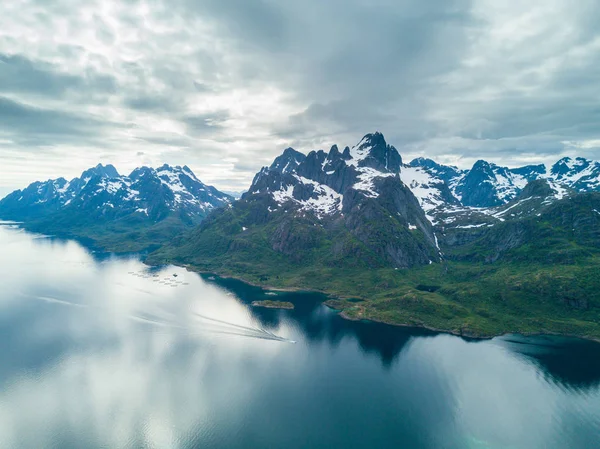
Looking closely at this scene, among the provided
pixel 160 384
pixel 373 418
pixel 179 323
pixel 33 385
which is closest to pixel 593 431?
pixel 373 418

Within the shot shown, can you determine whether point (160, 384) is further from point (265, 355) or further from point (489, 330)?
point (489, 330)

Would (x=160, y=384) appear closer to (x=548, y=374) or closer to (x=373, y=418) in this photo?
(x=373, y=418)

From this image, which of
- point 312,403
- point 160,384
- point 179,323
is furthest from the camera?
point 179,323

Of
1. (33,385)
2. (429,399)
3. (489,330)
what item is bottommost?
(33,385)

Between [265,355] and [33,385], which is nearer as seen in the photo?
[33,385]

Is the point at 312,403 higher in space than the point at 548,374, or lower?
lower

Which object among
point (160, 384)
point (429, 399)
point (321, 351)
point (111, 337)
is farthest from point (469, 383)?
point (111, 337)

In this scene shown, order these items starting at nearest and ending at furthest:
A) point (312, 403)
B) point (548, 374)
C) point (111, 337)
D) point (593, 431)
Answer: point (593, 431)
point (312, 403)
point (548, 374)
point (111, 337)
